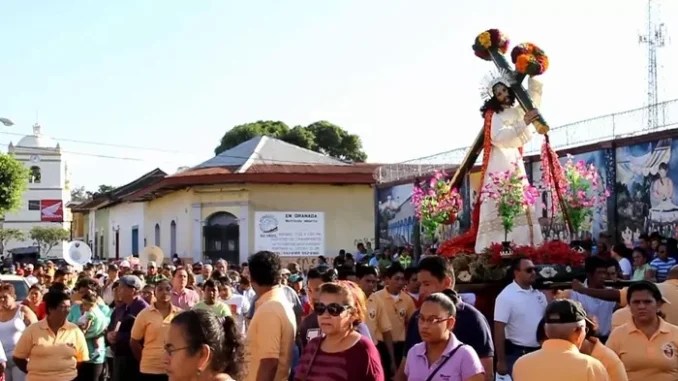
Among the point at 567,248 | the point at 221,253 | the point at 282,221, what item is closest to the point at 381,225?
the point at 282,221

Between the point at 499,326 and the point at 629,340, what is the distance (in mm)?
1856

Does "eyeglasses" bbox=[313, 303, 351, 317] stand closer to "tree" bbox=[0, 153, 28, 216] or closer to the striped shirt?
the striped shirt

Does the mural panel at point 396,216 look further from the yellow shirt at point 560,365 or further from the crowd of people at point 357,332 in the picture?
the yellow shirt at point 560,365

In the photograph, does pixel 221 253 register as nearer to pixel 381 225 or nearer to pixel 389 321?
pixel 381 225

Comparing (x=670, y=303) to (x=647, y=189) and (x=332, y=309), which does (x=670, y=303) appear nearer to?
(x=332, y=309)

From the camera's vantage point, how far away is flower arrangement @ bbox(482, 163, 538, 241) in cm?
1255

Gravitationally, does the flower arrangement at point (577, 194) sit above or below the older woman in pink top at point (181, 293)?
above

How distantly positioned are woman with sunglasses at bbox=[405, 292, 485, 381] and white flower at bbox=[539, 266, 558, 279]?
4393 mm

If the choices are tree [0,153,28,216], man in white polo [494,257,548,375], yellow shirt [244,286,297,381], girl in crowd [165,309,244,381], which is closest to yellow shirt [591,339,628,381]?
yellow shirt [244,286,297,381]

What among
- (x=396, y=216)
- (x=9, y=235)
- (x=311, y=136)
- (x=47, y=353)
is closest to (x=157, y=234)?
(x=396, y=216)

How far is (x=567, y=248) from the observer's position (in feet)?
36.9

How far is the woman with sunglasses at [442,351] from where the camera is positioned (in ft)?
19.3

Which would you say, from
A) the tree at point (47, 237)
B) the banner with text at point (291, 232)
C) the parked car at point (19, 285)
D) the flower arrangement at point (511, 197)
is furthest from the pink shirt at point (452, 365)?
the tree at point (47, 237)

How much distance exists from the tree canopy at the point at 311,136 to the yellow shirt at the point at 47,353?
4961cm
